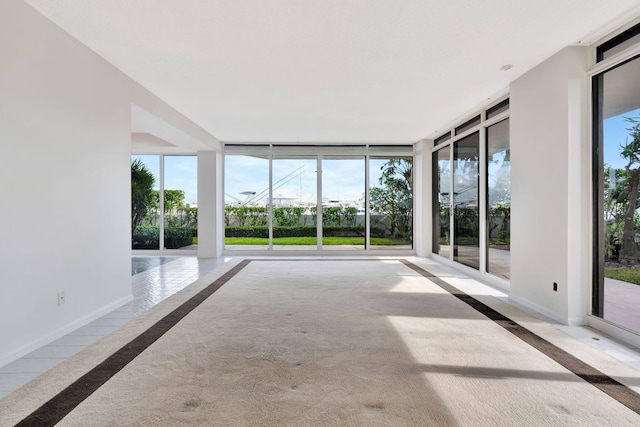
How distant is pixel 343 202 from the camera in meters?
9.17

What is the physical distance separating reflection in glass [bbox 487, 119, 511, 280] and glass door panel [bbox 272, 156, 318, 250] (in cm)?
457

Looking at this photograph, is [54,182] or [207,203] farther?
[207,203]

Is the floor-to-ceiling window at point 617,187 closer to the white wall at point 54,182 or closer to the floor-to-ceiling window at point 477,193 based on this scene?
the floor-to-ceiling window at point 477,193

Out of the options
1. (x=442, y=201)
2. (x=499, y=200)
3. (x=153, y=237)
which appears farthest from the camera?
(x=153, y=237)

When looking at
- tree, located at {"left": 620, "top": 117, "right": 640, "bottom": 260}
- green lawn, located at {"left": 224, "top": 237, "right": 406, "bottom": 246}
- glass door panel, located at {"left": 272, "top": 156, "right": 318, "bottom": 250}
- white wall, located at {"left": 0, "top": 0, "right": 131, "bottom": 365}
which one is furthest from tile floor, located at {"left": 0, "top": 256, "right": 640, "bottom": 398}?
glass door panel, located at {"left": 272, "top": 156, "right": 318, "bottom": 250}

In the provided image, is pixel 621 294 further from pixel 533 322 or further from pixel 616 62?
pixel 616 62

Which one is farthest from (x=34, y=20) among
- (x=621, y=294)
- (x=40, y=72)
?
(x=621, y=294)

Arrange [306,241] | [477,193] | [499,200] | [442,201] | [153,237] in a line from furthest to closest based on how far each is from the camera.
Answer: [306,241] < [153,237] < [442,201] < [477,193] < [499,200]

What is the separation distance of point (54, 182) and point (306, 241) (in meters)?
6.50

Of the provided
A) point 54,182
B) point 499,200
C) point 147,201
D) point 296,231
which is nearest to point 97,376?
point 54,182

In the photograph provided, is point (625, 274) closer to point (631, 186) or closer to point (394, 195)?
point (631, 186)

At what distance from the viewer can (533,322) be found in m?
3.59

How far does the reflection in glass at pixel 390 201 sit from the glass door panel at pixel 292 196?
157cm

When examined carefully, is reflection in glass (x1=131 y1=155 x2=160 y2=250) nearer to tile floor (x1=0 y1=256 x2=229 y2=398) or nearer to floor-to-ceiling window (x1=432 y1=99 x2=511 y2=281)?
tile floor (x1=0 y1=256 x2=229 y2=398)
